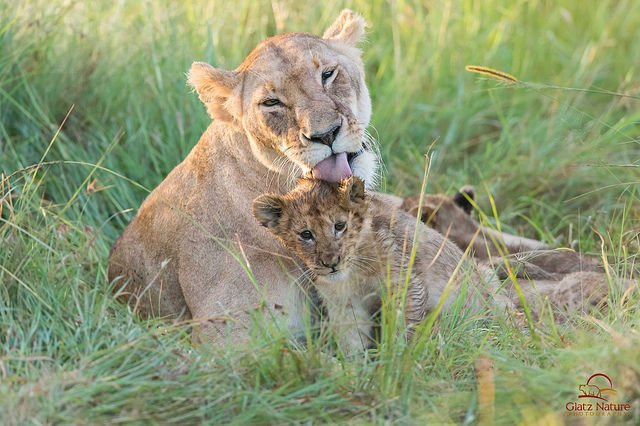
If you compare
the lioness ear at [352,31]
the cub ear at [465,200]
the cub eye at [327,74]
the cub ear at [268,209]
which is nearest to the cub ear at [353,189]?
the cub ear at [268,209]

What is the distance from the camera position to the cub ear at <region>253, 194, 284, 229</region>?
4.53 meters

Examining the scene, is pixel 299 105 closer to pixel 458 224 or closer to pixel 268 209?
pixel 268 209

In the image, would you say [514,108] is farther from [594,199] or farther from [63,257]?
[63,257]

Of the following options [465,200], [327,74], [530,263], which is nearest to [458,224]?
[465,200]

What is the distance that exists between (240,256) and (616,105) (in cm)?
374

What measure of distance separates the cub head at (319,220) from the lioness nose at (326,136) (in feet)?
0.56

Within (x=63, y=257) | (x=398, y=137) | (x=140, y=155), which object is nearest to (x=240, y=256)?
(x=63, y=257)

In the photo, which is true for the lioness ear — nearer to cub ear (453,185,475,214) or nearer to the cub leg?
cub ear (453,185,475,214)

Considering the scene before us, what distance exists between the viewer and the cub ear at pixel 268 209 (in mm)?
4531

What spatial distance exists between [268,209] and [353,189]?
36 cm

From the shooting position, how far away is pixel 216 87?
4965 mm

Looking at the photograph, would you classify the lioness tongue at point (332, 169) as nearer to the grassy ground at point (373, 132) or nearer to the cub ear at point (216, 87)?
the cub ear at point (216, 87)

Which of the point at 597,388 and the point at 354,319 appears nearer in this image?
the point at 597,388

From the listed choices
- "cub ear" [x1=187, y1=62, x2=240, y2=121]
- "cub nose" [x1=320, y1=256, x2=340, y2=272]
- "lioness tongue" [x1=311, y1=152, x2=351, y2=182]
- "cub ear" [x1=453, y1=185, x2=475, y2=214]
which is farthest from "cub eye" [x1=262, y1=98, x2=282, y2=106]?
"cub ear" [x1=453, y1=185, x2=475, y2=214]
